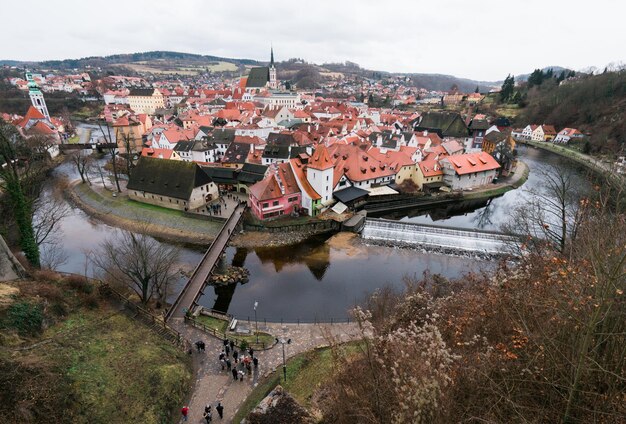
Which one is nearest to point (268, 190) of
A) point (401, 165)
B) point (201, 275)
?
point (201, 275)

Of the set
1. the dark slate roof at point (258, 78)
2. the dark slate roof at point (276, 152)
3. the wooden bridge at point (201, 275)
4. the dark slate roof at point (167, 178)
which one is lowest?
the wooden bridge at point (201, 275)

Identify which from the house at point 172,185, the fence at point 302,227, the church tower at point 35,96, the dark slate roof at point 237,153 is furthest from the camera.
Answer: the church tower at point 35,96

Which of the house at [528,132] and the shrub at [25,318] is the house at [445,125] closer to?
the house at [528,132]

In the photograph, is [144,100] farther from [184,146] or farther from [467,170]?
[467,170]

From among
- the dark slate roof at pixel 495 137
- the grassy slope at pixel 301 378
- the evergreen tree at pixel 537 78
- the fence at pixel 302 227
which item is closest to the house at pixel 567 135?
the dark slate roof at pixel 495 137

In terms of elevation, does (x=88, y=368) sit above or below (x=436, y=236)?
above

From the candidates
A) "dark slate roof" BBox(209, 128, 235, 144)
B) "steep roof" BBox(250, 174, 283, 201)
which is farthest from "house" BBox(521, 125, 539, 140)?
"steep roof" BBox(250, 174, 283, 201)

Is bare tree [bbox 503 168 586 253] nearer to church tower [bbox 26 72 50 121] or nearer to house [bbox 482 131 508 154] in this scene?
house [bbox 482 131 508 154]
